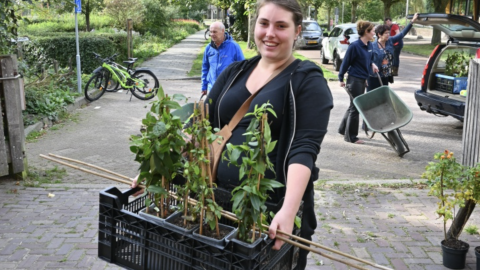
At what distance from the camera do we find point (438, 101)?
969cm

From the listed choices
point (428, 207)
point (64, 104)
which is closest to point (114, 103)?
point (64, 104)

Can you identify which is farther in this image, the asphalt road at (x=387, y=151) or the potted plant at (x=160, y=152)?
the asphalt road at (x=387, y=151)

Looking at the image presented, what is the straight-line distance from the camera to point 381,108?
8.92m

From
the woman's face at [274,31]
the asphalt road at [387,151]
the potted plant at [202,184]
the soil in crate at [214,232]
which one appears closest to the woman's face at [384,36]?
the asphalt road at [387,151]

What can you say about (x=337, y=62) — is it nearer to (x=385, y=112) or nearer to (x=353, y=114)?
(x=353, y=114)

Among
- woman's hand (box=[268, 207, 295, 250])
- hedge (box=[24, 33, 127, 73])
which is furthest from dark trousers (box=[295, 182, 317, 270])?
hedge (box=[24, 33, 127, 73])

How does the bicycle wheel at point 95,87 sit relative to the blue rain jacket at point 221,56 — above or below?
below

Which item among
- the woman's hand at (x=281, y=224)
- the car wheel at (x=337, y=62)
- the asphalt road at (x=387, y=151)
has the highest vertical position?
the woman's hand at (x=281, y=224)

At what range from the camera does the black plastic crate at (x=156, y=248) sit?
2109 mm

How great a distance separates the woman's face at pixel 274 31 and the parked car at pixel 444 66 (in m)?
6.68

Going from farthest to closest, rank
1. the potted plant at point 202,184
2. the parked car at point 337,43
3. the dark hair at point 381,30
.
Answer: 1. the parked car at point 337,43
2. the dark hair at point 381,30
3. the potted plant at point 202,184

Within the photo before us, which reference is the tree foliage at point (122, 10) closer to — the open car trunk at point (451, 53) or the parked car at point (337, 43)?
the parked car at point (337, 43)

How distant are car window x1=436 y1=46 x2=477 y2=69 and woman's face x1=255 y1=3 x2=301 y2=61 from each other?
813cm

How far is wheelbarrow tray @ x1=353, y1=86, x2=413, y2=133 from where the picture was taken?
8633 mm
